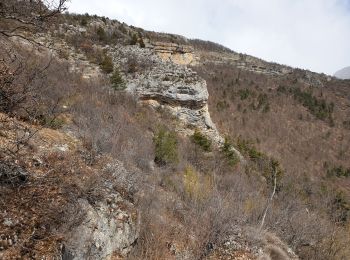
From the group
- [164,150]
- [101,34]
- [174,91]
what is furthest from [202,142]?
[101,34]

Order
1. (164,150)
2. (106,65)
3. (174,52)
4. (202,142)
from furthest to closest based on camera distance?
1. (174,52)
2. (106,65)
3. (202,142)
4. (164,150)

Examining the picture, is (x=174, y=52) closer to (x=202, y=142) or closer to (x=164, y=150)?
(x=202, y=142)

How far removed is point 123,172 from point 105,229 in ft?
5.27

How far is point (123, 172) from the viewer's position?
→ 6.66m

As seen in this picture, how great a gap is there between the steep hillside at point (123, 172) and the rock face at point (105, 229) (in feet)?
0.06

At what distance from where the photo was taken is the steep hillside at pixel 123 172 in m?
4.83

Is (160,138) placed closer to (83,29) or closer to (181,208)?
(181,208)

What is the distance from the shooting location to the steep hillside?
4.83 m

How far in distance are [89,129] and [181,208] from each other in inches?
129

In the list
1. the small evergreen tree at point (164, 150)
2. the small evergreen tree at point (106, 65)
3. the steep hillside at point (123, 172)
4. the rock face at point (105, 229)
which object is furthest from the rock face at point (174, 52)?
the rock face at point (105, 229)

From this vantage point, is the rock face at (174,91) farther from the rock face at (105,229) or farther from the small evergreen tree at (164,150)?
the rock face at (105,229)

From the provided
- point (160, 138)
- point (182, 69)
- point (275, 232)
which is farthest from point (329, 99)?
point (275, 232)

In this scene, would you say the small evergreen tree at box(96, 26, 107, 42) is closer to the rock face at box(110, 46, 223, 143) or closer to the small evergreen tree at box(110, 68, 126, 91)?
the rock face at box(110, 46, 223, 143)

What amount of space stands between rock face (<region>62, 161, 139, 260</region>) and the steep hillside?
0.06ft
